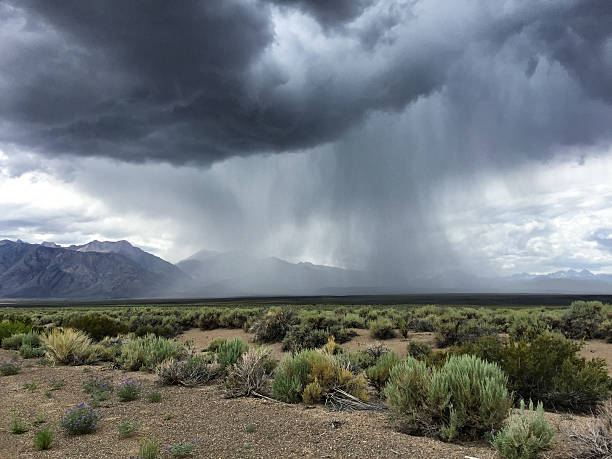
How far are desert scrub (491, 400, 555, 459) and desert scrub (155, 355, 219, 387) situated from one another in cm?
765

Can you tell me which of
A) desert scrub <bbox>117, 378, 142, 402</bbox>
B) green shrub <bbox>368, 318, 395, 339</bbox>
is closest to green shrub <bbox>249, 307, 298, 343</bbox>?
green shrub <bbox>368, 318, 395, 339</bbox>

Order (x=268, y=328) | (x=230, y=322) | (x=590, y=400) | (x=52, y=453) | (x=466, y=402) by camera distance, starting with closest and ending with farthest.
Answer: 1. (x=52, y=453)
2. (x=466, y=402)
3. (x=590, y=400)
4. (x=268, y=328)
5. (x=230, y=322)

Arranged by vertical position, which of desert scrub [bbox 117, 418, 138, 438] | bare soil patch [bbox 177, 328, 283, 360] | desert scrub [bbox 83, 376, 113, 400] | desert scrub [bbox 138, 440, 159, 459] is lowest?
bare soil patch [bbox 177, 328, 283, 360]

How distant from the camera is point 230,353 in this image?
38.5 feet

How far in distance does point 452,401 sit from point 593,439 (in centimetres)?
194

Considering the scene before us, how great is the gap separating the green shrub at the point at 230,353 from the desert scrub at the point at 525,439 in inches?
→ 305

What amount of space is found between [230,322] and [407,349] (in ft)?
53.2

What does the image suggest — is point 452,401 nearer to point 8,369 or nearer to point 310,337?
point 8,369

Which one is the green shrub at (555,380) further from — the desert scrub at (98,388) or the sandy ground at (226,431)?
the desert scrub at (98,388)

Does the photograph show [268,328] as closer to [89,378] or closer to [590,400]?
[89,378]

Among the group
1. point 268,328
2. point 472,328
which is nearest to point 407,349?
point 472,328

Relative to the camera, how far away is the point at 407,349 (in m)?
18.5

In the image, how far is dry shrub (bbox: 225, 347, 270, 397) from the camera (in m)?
9.29

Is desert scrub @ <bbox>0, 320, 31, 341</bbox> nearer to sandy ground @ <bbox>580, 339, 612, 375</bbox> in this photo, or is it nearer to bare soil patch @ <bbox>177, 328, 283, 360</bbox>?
bare soil patch @ <bbox>177, 328, 283, 360</bbox>
